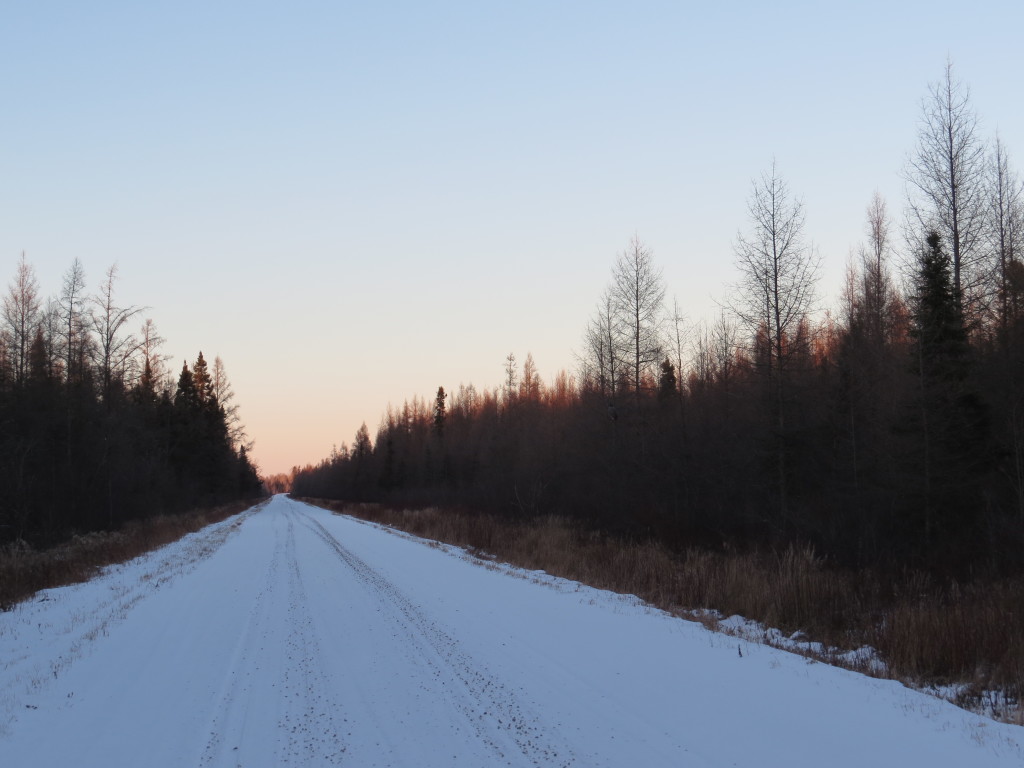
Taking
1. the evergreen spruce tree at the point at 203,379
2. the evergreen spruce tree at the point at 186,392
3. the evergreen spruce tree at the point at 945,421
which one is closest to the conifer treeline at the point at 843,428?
the evergreen spruce tree at the point at 945,421

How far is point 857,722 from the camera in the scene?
555 centimetres

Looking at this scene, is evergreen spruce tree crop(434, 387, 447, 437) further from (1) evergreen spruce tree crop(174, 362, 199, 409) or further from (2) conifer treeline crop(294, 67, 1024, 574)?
(2) conifer treeline crop(294, 67, 1024, 574)

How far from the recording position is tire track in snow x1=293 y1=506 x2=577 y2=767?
4961 millimetres

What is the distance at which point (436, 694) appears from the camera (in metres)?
6.29

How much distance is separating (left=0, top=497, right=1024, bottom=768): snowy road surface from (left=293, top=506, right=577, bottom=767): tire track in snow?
0.03m

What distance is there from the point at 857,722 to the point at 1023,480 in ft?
46.2

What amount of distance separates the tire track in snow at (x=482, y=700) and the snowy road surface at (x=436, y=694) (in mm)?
25

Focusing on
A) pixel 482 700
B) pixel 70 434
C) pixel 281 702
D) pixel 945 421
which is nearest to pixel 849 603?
pixel 482 700

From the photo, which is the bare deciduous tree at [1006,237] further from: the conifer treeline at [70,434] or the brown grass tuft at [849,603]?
the conifer treeline at [70,434]

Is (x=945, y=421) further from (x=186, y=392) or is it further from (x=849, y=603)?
(x=186, y=392)

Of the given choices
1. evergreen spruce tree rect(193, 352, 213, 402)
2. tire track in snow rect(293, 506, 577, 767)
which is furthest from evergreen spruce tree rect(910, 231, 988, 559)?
evergreen spruce tree rect(193, 352, 213, 402)

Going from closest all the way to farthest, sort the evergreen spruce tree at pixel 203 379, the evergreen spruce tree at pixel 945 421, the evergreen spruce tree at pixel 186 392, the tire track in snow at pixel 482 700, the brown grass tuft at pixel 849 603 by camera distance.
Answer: the tire track in snow at pixel 482 700, the brown grass tuft at pixel 849 603, the evergreen spruce tree at pixel 945 421, the evergreen spruce tree at pixel 186 392, the evergreen spruce tree at pixel 203 379

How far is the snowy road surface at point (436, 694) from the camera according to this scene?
16.4ft

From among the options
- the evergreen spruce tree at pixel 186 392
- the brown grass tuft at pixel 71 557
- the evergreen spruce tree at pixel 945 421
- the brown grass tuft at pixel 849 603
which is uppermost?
the evergreen spruce tree at pixel 186 392
